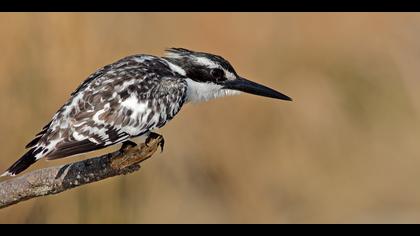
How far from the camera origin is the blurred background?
18.1 feet

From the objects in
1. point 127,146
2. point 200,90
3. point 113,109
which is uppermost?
point 200,90

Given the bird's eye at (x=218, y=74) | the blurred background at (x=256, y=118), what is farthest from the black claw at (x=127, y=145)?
the blurred background at (x=256, y=118)

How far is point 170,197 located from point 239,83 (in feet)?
4.83

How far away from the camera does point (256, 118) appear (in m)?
5.92

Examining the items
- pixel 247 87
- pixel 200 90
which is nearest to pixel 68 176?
pixel 200 90

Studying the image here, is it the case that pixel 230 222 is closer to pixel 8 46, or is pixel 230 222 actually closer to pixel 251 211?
pixel 251 211

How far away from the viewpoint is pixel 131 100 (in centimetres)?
414

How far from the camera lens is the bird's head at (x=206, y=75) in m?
4.46

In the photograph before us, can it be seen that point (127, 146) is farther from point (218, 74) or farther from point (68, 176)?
point (218, 74)

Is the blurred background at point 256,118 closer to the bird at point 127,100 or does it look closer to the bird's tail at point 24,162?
the bird at point 127,100

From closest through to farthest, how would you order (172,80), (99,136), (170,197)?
(99,136)
(172,80)
(170,197)

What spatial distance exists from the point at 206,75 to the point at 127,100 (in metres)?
0.50
